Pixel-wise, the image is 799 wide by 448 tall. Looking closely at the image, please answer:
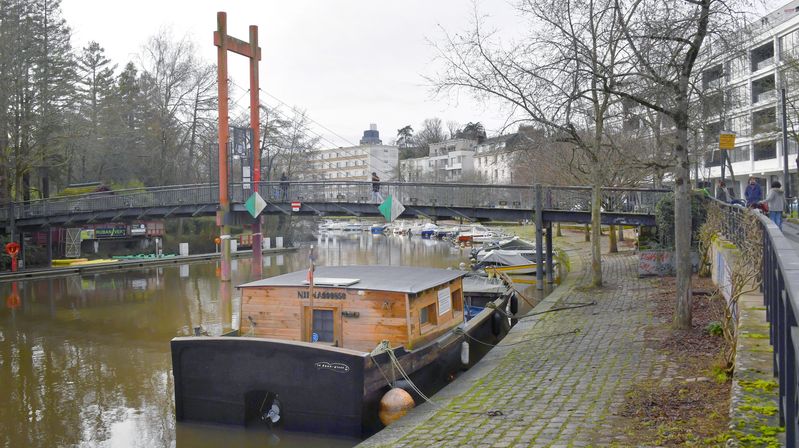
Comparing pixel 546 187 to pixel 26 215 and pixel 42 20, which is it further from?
pixel 42 20

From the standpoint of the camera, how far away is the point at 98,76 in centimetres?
5838

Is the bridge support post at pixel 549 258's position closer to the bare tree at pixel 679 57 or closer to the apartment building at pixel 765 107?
the apartment building at pixel 765 107

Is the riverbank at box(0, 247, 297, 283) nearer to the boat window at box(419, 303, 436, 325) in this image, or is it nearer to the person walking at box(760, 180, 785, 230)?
Answer: the boat window at box(419, 303, 436, 325)

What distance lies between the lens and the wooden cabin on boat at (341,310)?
11859 mm

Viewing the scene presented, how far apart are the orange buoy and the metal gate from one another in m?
40.3

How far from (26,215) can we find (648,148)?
34918mm

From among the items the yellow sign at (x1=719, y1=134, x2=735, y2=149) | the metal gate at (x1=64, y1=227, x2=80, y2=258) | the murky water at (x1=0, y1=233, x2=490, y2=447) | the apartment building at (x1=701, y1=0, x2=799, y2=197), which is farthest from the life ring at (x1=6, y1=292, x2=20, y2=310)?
the yellow sign at (x1=719, y1=134, x2=735, y2=149)

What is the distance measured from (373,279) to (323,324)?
4.51ft

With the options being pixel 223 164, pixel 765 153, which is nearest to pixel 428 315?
pixel 223 164

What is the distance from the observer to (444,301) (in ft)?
46.2

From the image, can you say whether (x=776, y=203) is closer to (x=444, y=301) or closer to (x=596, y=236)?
(x=596, y=236)

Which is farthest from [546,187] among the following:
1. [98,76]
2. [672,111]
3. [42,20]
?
[98,76]

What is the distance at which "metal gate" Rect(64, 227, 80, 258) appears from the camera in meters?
44.8

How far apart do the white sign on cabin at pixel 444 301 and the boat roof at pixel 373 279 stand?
0.25 metres
